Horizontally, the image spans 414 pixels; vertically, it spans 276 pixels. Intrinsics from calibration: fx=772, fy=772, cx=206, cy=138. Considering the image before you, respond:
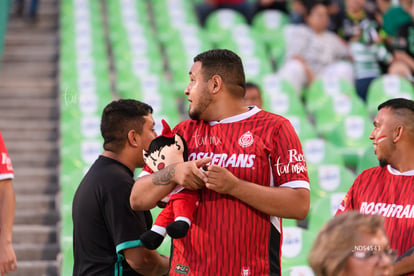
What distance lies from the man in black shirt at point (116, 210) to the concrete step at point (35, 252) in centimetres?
228

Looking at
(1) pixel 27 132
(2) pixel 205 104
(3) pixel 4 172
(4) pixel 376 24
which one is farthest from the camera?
(4) pixel 376 24

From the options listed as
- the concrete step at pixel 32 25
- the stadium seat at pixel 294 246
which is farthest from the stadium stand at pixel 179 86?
the concrete step at pixel 32 25

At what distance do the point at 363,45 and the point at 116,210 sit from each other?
6.12 metres

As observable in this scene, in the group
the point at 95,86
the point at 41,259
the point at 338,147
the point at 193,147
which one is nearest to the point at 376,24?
the point at 338,147

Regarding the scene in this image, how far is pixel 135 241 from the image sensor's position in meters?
3.57

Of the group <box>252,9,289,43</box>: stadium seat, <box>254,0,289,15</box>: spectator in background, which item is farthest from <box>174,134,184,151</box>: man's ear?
<box>254,0,289,15</box>: spectator in background

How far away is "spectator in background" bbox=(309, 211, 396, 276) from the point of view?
235 centimetres

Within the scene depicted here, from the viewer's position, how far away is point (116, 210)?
3.60 meters

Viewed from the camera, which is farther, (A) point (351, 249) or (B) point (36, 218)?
(B) point (36, 218)

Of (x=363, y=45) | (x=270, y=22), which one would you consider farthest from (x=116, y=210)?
(x=270, y=22)

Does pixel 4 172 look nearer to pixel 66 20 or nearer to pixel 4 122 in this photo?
pixel 4 122

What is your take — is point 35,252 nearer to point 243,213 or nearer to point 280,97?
point 280,97

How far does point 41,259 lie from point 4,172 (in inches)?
81.1

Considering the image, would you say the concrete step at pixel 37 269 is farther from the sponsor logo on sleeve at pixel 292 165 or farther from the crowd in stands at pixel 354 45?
the crowd in stands at pixel 354 45
